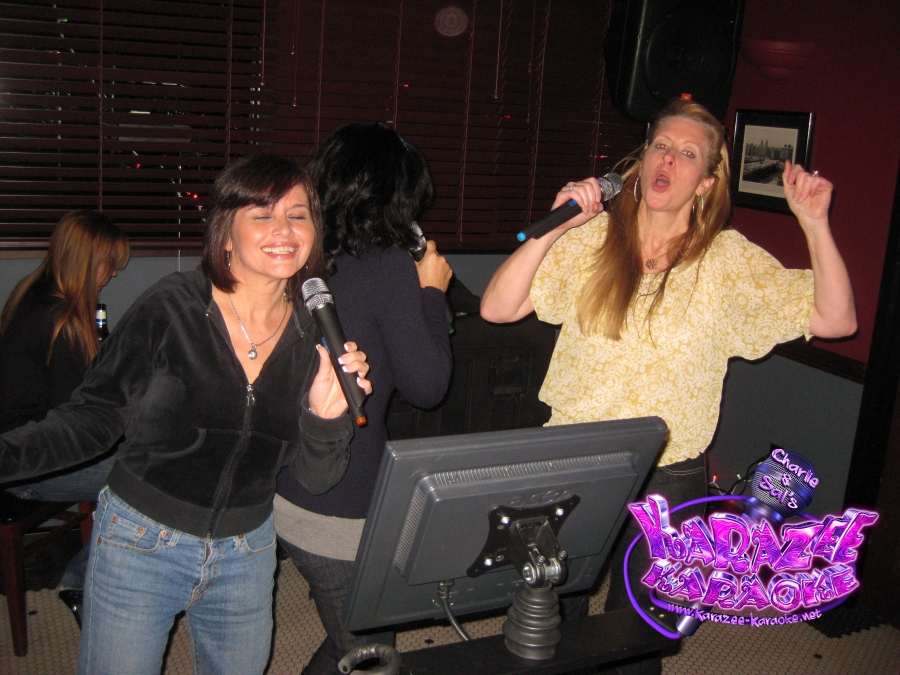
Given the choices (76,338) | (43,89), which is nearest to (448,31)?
(43,89)

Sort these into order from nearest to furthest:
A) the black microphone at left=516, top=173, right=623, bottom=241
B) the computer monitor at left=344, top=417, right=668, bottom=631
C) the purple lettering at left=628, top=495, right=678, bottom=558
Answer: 1. the computer monitor at left=344, top=417, right=668, bottom=631
2. the purple lettering at left=628, top=495, right=678, bottom=558
3. the black microphone at left=516, top=173, right=623, bottom=241

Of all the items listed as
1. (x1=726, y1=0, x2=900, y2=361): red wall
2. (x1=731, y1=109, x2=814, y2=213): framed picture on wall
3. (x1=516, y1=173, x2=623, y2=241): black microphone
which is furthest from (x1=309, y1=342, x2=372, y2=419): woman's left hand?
(x1=731, y1=109, x2=814, y2=213): framed picture on wall

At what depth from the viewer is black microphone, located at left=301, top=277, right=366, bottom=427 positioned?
4.12 feet

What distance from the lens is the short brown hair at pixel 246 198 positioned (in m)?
1.49

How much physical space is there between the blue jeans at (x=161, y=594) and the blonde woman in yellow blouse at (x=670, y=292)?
0.77m

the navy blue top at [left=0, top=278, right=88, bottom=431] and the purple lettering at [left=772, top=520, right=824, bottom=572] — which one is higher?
the purple lettering at [left=772, top=520, right=824, bottom=572]

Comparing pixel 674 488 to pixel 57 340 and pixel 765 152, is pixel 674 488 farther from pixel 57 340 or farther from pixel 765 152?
pixel 765 152

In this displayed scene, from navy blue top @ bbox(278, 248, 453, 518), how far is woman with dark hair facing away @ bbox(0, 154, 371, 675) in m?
0.07

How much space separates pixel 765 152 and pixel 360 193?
241cm

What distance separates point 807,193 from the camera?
66.7 inches

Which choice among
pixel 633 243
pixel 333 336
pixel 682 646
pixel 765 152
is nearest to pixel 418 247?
pixel 333 336

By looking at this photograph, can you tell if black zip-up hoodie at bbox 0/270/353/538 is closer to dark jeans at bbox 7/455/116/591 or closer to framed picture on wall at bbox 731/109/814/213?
dark jeans at bbox 7/455/116/591

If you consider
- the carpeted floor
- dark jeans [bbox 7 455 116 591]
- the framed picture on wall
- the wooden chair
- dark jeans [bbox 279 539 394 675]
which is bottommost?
the carpeted floor

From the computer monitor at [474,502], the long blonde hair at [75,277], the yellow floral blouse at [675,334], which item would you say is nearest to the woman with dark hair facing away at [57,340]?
the long blonde hair at [75,277]
